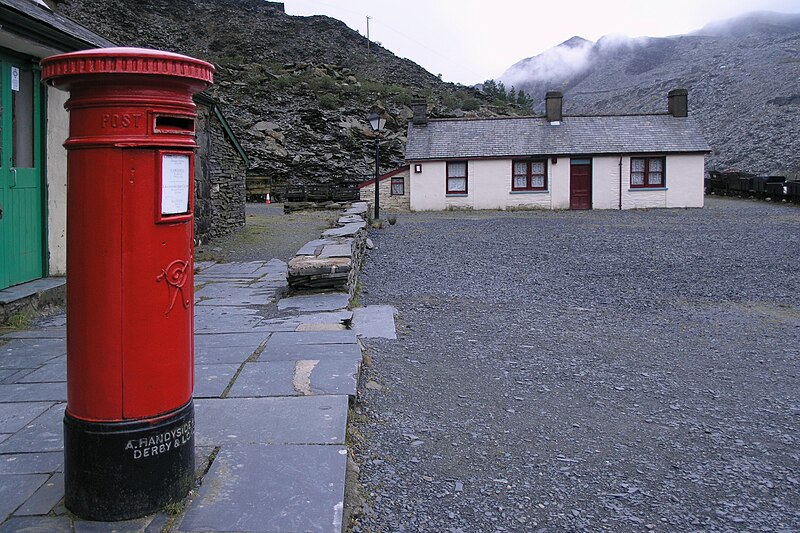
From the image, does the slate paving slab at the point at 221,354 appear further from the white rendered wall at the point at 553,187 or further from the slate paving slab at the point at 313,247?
the white rendered wall at the point at 553,187

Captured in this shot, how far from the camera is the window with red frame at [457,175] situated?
3281 centimetres

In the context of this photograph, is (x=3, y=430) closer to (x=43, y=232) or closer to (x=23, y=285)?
(x=23, y=285)

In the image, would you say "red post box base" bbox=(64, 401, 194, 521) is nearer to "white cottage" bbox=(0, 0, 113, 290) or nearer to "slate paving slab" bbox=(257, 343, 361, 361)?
"slate paving slab" bbox=(257, 343, 361, 361)

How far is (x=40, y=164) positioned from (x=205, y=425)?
5622 millimetres

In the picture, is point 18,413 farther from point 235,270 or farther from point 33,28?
point 235,270

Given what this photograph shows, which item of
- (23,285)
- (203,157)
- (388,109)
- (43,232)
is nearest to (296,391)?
(23,285)

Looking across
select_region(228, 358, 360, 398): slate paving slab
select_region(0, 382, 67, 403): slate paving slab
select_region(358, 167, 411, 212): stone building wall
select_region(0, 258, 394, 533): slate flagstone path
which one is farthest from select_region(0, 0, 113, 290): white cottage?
select_region(358, 167, 411, 212): stone building wall

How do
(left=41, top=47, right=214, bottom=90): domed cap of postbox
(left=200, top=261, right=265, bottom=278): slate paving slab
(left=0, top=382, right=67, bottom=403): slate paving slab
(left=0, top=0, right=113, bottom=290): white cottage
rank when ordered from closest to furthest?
1. (left=41, top=47, right=214, bottom=90): domed cap of postbox
2. (left=0, top=382, right=67, bottom=403): slate paving slab
3. (left=0, top=0, right=113, bottom=290): white cottage
4. (left=200, top=261, right=265, bottom=278): slate paving slab

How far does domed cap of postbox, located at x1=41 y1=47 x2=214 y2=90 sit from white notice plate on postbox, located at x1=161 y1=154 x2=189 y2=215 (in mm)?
345

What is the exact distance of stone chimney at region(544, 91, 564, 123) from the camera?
33.7 metres

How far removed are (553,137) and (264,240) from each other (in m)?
20.2

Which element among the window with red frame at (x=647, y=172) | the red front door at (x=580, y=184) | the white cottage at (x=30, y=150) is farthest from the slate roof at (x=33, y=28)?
the window with red frame at (x=647, y=172)

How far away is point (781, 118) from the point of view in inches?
2064

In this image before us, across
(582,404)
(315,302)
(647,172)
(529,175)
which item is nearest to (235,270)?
(315,302)
